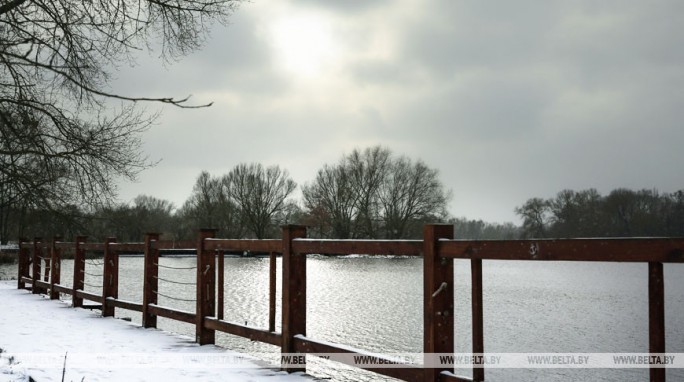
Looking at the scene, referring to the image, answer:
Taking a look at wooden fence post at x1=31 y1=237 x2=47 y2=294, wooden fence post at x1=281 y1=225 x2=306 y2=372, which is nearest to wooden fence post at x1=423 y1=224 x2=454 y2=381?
wooden fence post at x1=281 y1=225 x2=306 y2=372

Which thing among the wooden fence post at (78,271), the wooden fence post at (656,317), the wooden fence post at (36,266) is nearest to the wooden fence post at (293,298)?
the wooden fence post at (656,317)

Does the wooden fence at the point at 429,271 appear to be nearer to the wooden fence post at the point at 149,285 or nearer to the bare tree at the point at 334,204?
the wooden fence post at the point at 149,285

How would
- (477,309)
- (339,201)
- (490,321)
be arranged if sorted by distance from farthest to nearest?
(339,201) → (490,321) → (477,309)

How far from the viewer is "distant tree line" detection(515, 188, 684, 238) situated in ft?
312

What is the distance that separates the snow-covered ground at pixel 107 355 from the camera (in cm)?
528

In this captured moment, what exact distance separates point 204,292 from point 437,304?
3782 mm

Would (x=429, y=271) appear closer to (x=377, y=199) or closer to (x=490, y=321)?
(x=490, y=321)

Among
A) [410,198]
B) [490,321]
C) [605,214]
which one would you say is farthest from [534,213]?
[490,321]

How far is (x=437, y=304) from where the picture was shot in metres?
4.25

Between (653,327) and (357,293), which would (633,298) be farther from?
(653,327)

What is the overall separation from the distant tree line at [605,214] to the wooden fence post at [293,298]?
94.9 meters

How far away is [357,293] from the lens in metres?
21.6

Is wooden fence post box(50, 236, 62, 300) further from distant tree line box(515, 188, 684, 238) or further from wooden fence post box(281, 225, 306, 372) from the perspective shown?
distant tree line box(515, 188, 684, 238)

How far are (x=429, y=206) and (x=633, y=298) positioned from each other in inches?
2024
